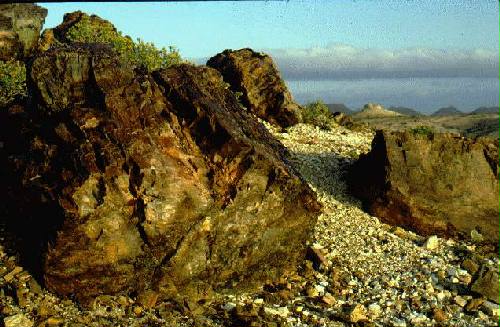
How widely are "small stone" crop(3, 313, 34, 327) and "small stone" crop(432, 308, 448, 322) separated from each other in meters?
7.91

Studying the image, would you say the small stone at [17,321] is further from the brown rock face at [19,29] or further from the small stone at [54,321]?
the brown rock face at [19,29]

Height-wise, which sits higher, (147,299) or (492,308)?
(147,299)

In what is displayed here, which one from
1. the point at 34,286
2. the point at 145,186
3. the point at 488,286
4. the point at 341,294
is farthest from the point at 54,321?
the point at 488,286

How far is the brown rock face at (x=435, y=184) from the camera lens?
15625 mm

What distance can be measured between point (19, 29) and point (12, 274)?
782 inches

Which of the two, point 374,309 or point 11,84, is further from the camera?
point 11,84

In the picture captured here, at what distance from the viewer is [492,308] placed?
11.6 meters

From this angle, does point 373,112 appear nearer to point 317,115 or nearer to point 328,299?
point 317,115

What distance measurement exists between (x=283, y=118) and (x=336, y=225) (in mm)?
12004

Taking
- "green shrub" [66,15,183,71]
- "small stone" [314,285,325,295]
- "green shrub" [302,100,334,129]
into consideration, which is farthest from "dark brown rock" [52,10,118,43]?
"small stone" [314,285,325,295]

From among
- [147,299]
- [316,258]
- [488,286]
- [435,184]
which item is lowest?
[488,286]

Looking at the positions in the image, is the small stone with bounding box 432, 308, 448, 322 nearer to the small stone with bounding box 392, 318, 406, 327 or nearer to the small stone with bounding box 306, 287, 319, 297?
the small stone with bounding box 392, 318, 406, 327

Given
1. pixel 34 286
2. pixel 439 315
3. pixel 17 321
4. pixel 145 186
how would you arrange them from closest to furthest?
pixel 17 321 → pixel 145 186 → pixel 34 286 → pixel 439 315

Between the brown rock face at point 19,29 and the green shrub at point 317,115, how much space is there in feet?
47.9
